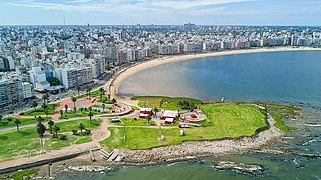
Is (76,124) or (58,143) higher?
(76,124)

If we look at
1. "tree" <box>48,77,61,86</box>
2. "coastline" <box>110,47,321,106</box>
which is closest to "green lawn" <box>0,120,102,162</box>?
"coastline" <box>110,47,321,106</box>

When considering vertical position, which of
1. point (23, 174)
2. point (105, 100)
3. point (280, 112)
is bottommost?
point (23, 174)

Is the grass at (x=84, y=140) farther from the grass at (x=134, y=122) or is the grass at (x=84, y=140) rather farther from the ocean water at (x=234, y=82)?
the ocean water at (x=234, y=82)

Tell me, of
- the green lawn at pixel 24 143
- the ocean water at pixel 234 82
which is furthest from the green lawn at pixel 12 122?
the ocean water at pixel 234 82

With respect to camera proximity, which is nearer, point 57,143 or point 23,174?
point 23,174

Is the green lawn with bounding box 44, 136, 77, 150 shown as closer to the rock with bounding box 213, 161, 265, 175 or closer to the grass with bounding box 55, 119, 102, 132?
the grass with bounding box 55, 119, 102, 132

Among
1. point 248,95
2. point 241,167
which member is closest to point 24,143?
point 241,167

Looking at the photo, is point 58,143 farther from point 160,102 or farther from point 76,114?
point 160,102
